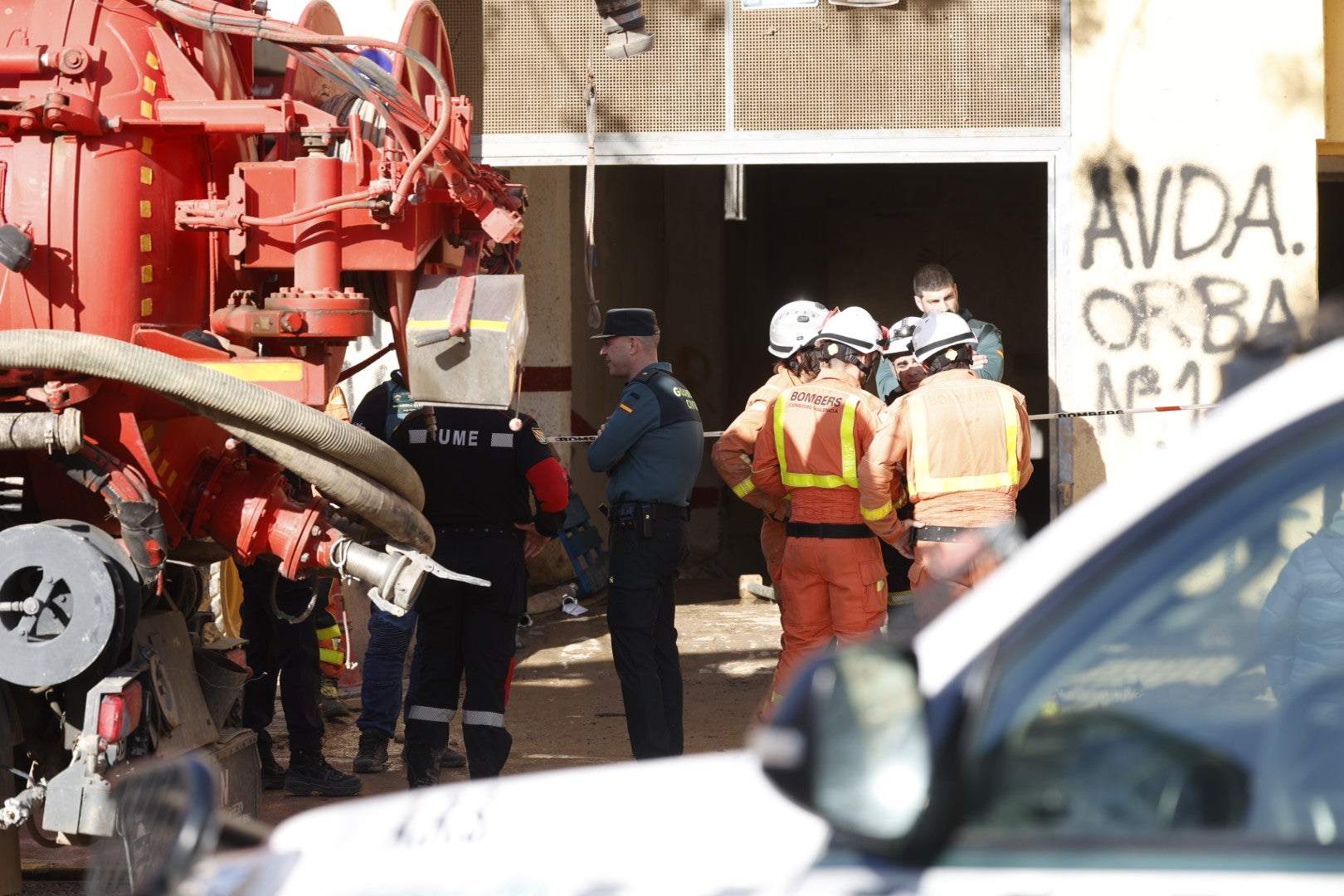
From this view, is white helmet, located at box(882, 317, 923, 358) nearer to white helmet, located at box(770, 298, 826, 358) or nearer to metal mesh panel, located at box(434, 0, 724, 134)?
white helmet, located at box(770, 298, 826, 358)

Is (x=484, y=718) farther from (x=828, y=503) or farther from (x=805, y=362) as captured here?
(x=805, y=362)

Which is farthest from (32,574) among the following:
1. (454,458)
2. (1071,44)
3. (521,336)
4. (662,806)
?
(1071,44)

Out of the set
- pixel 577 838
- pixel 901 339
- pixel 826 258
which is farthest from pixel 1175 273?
pixel 826 258

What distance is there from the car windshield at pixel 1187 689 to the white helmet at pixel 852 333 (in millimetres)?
4622

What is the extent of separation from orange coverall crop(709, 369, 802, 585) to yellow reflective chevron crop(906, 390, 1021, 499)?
3.40 ft

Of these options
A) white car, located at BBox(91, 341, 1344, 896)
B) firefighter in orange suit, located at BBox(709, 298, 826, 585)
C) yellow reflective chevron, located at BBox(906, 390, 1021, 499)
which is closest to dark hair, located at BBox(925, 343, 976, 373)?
yellow reflective chevron, located at BBox(906, 390, 1021, 499)

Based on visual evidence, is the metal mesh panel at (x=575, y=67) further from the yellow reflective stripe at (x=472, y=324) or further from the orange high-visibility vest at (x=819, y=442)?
the yellow reflective stripe at (x=472, y=324)

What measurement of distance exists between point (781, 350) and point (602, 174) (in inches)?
191

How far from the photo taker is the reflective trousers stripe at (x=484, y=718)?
18.4 feet

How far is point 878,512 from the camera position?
5801 mm

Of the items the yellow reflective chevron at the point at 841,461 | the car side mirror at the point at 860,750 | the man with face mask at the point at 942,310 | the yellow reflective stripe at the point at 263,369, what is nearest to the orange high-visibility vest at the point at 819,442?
the yellow reflective chevron at the point at 841,461

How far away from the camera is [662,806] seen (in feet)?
5.75

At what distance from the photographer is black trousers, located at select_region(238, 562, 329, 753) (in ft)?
20.5

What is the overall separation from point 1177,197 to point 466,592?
16.2ft
